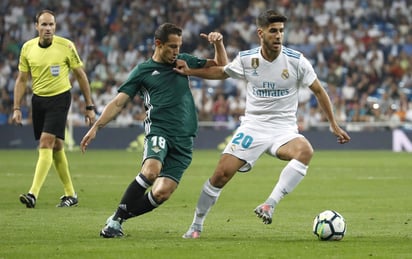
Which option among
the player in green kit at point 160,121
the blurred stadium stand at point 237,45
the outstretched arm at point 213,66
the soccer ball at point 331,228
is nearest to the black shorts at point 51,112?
the player in green kit at point 160,121

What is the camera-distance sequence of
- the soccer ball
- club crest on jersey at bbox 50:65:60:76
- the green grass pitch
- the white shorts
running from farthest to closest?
club crest on jersey at bbox 50:65:60:76 → the white shorts → the soccer ball → the green grass pitch

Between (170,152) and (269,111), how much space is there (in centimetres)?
106

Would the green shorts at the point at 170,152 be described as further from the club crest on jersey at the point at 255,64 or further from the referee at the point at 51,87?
the referee at the point at 51,87

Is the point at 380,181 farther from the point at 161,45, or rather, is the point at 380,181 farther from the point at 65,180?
the point at 161,45

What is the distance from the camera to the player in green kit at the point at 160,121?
9969 millimetres

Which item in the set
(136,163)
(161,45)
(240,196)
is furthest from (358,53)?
(161,45)

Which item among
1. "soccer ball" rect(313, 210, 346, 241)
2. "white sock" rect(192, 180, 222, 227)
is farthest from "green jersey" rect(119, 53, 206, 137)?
"soccer ball" rect(313, 210, 346, 241)

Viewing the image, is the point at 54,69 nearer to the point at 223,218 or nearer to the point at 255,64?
the point at 223,218

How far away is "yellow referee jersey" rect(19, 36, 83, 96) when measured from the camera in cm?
1388

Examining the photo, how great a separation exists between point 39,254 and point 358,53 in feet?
89.4

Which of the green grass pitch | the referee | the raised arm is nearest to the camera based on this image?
the green grass pitch

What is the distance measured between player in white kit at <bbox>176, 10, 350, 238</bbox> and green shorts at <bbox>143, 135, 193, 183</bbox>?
329 mm

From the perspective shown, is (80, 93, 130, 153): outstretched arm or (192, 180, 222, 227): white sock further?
(192, 180, 222, 227): white sock

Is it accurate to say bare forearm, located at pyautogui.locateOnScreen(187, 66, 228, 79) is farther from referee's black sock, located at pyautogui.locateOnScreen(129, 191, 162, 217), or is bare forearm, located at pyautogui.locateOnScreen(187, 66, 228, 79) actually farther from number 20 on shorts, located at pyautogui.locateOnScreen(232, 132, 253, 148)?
referee's black sock, located at pyautogui.locateOnScreen(129, 191, 162, 217)
